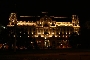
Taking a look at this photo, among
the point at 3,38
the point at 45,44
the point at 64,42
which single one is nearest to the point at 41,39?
the point at 45,44

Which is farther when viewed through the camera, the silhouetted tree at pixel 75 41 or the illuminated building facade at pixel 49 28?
the illuminated building facade at pixel 49 28

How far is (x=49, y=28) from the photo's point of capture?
102812 mm

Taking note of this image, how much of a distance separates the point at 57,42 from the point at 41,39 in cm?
687

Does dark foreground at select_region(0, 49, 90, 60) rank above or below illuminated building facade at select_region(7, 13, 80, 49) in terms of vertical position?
below

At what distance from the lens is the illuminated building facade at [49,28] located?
10006 cm

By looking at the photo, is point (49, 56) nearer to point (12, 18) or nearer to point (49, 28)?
point (49, 28)

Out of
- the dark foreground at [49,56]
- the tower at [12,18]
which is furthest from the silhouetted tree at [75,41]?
the dark foreground at [49,56]

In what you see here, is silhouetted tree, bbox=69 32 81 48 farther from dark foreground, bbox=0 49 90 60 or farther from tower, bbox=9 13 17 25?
dark foreground, bbox=0 49 90 60

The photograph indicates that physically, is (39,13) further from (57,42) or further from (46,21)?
(57,42)

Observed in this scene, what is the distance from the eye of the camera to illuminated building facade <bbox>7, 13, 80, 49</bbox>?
100 metres

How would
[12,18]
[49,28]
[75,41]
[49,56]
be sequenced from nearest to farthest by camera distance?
[49,56], [75,41], [12,18], [49,28]

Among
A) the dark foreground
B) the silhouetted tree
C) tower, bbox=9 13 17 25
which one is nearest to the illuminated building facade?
tower, bbox=9 13 17 25

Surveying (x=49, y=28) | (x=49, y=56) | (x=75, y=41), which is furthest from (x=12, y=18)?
(x=49, y=56)

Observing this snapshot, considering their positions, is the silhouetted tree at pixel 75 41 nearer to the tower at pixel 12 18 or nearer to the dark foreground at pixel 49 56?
the tower at pixel 12 18
